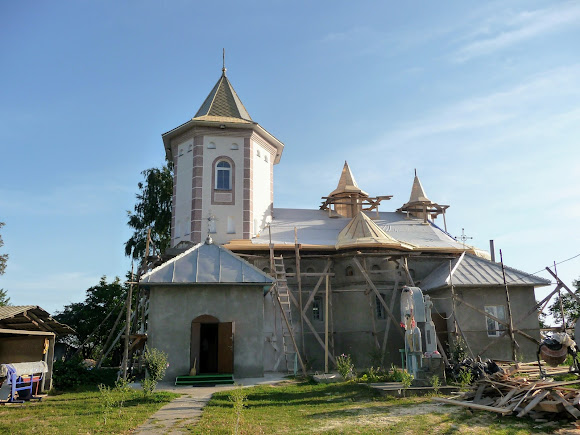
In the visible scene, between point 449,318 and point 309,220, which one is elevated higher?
point 309,220

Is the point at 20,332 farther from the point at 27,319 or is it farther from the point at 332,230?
the point at 332,230

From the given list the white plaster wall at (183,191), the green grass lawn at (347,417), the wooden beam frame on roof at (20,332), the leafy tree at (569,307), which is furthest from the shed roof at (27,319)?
the leafy tree at (569,307)

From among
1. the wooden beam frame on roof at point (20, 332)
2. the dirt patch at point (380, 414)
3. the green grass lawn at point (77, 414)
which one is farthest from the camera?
the wooden beam frame on roof at point (20, 332)

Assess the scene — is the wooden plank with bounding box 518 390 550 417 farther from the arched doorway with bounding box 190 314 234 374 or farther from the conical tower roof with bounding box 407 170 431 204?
the conical tower roof with bounding box 407 170 431 204

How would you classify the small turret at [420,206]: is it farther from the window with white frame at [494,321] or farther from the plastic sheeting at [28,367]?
the plastic sheeting at [28,367]

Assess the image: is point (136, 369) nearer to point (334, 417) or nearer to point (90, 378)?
point (90, 378)

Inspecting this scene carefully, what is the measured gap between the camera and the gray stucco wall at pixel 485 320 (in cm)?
2284

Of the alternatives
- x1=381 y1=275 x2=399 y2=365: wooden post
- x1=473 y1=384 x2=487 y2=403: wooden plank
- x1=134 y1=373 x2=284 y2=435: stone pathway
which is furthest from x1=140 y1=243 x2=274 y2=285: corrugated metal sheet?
x1=473 y1=384 x2=487 y2=403: wooden plank

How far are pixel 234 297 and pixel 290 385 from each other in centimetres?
404

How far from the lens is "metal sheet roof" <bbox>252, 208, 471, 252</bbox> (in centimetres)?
2716

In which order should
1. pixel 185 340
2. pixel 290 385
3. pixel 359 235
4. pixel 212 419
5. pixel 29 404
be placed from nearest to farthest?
pixel 212 419, pixel 29 404, pixel 290 385, pixel 185 340, pixel 359 235

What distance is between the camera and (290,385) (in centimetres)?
1667

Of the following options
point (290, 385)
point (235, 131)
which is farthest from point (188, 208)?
point (290, 385)

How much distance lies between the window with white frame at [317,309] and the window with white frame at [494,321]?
7.79 metres
